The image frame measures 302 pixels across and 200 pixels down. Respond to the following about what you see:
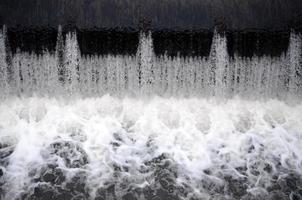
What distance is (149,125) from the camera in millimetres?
8938

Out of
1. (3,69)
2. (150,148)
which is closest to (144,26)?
(150,148)

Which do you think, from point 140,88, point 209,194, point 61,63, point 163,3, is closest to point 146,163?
point 209,194

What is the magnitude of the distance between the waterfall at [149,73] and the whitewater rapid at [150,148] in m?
0.24

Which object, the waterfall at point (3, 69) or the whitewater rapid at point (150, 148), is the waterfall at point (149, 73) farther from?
the whitewater rapid at point (150, 148)

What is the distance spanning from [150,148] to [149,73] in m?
1.99

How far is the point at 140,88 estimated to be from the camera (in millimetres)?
9648

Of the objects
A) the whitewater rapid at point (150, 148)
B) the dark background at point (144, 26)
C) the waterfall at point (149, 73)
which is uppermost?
the dark background at point (144, 26)

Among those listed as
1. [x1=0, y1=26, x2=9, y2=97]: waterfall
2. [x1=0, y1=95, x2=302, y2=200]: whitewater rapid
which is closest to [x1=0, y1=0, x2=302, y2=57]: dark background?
[x1=0, y1=26, x2=9, y2=97]: waterfall

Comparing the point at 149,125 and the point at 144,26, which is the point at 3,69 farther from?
the point at 149,125

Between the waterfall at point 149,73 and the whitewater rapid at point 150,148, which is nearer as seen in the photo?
the whitewater rapid at point 150,148

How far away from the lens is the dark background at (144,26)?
30.7ft

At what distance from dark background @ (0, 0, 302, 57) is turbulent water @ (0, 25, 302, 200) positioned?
0.21 meters

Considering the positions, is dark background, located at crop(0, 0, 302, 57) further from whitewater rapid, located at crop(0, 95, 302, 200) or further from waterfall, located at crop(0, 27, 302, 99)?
whitewater rapid, located at crop(0, 95, 302, 200)

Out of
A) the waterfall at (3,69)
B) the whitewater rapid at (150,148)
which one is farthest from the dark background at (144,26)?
the whitewater rapid at (150,148)
